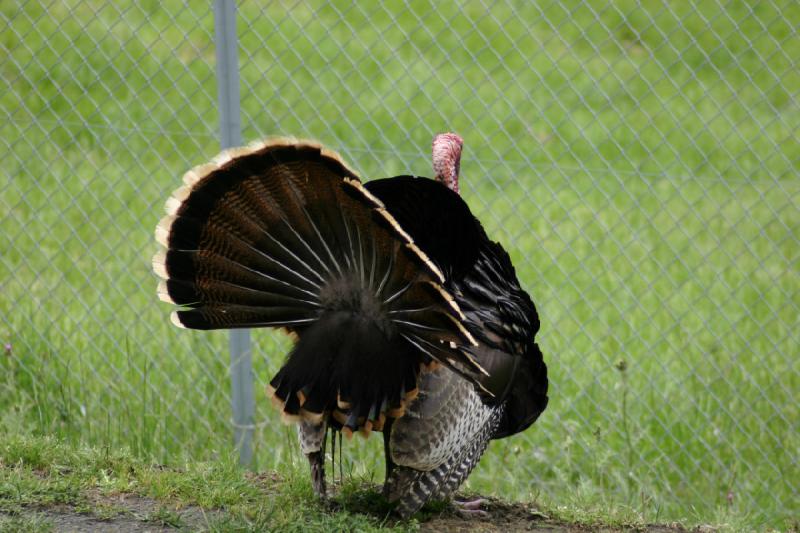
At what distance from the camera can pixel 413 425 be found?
3498mm

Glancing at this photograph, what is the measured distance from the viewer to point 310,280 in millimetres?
3398

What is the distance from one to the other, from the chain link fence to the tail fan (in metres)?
1.25

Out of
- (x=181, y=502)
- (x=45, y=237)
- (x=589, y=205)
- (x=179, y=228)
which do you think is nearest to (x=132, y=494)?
(x=181, y=502)

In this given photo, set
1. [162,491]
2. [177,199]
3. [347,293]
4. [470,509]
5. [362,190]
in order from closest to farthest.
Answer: [362,190], [177,199], [347,293], [162,491], [470,509]

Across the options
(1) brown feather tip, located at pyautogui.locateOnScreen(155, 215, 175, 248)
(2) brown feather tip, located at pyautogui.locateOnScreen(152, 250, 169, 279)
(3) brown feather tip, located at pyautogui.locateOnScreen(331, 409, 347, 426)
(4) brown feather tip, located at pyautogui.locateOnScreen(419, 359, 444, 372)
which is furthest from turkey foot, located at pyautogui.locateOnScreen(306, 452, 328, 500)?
(1) brown feather tip, located at pyautogui.locateOnScreen(155, 215, 175, 248)

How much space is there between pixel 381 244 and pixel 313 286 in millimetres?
327

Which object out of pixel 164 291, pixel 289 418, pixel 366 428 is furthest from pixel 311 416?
pixel 164 291

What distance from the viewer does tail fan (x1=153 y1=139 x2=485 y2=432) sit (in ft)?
10.5

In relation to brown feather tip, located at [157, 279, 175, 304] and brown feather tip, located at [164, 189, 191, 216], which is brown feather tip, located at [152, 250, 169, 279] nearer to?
brown feather tip, located at [157, 279, 175, 304]

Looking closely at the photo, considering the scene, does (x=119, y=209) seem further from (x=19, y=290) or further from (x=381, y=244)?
(x=381, y=244)

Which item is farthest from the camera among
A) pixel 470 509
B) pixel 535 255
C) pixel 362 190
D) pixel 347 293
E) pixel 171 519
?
pixel 535 255

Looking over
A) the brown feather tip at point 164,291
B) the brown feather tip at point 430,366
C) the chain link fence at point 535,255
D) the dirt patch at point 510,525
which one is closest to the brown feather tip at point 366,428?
the brown feather tip at point 430,366

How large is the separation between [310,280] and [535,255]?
4.40 metres

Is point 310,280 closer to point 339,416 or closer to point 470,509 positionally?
point 339,416
